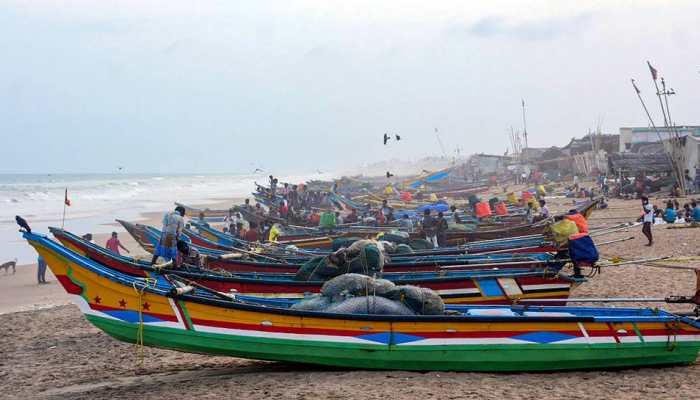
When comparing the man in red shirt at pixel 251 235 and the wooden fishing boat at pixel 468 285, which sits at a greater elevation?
the wooden fishing boat at pixel 468 285

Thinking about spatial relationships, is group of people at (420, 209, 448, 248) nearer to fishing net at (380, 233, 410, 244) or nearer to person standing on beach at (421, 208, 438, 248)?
person standing on beach at (421, 208, 438, 248)

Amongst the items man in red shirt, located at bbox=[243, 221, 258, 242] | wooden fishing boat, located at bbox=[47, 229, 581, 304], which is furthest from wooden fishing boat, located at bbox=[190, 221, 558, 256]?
man in red shirt, located at bbox=[243, 221, 258, 242]

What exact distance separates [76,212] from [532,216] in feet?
114

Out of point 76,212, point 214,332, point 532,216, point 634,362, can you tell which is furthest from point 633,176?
point 76,212

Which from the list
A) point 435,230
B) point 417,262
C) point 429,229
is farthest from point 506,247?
point 429,229

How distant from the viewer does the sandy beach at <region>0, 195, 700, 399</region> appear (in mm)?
7070

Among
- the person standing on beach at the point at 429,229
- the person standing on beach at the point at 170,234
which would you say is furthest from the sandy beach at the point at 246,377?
the person standing on beach at the point at 429,229

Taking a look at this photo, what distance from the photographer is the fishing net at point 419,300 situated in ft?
26.6

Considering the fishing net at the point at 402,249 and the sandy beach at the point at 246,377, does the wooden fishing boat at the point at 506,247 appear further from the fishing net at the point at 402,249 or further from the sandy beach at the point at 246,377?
the sandy beach at the point at 246,377

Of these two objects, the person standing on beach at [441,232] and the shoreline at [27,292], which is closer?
the shoreline at [27,292]

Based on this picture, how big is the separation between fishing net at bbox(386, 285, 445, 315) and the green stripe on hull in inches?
24.4

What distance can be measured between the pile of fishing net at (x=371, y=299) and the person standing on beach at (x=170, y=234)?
3.63 metres

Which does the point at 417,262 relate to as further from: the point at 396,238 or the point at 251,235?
the point at 251,235

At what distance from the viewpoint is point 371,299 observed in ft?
26.2
